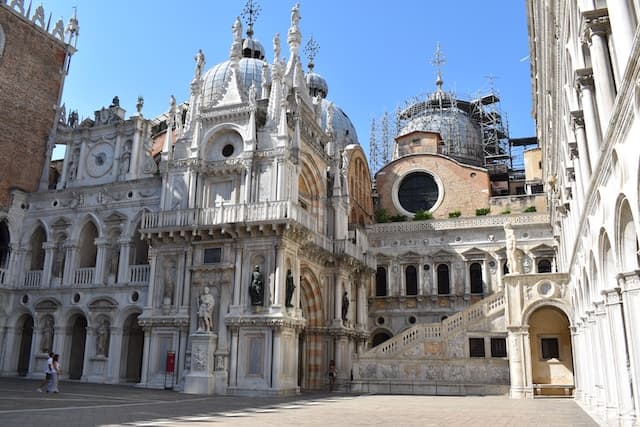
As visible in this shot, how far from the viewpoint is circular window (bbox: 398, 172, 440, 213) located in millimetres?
40875

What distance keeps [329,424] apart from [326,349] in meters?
15.3

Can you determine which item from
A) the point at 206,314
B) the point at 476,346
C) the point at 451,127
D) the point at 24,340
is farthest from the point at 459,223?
the point at 24,340

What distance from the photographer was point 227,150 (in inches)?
1021

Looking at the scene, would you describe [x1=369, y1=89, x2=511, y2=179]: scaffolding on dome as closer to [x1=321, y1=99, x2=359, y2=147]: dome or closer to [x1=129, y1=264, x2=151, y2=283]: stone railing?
[x1=321, y1=99, x2=359, y2=147]: dome

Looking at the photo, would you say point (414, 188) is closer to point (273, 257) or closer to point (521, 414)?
point (273, 257)

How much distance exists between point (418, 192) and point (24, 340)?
25662 millimetres

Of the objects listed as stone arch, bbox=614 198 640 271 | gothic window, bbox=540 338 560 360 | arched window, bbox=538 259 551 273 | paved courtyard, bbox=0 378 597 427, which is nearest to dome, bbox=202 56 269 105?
arched window, bbox=538 259 551 273

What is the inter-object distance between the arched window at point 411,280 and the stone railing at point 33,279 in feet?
64.9

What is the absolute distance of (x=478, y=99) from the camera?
53531mm

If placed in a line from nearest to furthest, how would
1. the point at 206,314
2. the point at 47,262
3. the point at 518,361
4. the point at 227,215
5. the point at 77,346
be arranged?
the point at 206,314, the point at 518,361, the point at 227,215, the point at 77,346, the point at 47,262

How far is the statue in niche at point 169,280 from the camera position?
2423 centimetres

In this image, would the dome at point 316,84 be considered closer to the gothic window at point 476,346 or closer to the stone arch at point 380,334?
the stone arch at point 380,334

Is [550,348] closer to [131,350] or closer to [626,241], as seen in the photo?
[626,241]

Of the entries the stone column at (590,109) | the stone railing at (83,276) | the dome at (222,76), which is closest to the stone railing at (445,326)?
the stone railing at (83,276)
